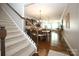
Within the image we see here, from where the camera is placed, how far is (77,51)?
1.87m

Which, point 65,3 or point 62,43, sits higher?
point 65,3

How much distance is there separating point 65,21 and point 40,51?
448 millimetres

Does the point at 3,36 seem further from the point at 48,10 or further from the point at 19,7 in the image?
the point at 48,10

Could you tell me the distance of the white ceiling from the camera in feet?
6.17

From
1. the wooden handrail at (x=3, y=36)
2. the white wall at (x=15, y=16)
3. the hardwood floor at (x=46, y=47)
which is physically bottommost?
the hardwood floor at (x=46, y=47)

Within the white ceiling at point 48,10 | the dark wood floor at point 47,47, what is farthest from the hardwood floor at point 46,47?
the white ceiling at point 48,10

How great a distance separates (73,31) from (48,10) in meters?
0.37

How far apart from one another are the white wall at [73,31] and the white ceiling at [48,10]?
0.11 m

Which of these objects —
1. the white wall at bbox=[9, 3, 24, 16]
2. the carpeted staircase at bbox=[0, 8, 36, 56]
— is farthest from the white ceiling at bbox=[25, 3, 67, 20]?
the carpeted staircase at bbox=[0, 8, 36, 56]

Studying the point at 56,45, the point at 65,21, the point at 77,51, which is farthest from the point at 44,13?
the point at 77,51

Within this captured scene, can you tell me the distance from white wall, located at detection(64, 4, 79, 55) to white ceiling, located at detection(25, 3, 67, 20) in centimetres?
11

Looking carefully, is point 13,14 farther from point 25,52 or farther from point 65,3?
point 65,3

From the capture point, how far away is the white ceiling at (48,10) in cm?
188

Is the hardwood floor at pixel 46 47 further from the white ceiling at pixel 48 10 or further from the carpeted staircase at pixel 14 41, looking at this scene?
the white ceiling at pixel 48 10
